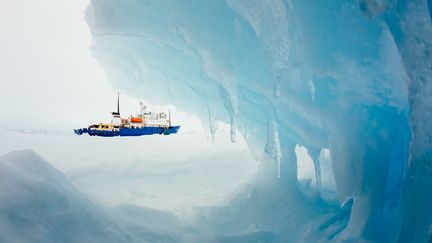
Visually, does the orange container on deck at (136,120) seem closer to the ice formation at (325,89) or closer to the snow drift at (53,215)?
the ice formation at (325,89)

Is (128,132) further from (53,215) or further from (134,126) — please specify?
(53,215)

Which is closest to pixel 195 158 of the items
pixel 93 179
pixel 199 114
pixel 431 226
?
pixel 199 114

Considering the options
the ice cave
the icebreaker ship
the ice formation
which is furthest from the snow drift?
the icebreaker ship

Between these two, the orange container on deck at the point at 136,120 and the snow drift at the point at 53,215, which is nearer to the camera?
the snow drift at the point at 53,215

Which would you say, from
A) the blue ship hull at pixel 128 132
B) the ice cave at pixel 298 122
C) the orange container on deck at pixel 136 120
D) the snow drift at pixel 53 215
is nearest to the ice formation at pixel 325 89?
the ice cave at pixel 298 122

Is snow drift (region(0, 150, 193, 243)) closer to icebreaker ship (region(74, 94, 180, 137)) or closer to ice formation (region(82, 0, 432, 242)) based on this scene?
ice formation (region(82, 0, 432, 242))
